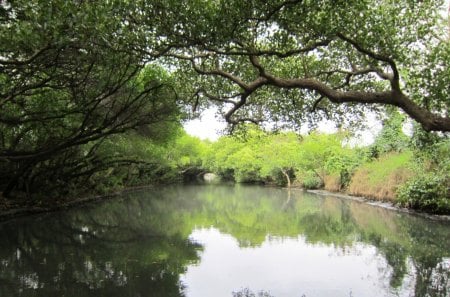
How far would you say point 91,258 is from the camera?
10.7 metres

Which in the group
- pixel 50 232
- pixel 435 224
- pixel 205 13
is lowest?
pixel 50 232

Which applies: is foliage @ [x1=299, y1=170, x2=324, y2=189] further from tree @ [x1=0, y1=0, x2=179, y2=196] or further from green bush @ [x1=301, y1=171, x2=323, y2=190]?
tree @ [x1=0, y1=0, x2=179, y2=196]

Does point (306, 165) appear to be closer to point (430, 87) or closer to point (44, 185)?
point (44, 185)

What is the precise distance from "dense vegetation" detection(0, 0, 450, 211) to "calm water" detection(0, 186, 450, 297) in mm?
2755

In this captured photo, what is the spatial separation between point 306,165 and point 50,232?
27403 mm

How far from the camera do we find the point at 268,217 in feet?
62.5

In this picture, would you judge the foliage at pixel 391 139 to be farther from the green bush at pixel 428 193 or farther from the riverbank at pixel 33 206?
the riverbank at pixel 33 206

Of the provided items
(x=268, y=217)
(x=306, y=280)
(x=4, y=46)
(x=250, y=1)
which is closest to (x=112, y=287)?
(x=306, y=280)

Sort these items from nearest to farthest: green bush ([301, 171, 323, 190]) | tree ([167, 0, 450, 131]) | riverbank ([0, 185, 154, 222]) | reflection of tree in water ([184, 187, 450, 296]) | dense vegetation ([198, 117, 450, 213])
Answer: tree ([167, 0, 450, 131]) → reflection of tree in water ([184, 187, 450, 296]) → riverbank ([0, 185, 154, 222]) → dense vegetation ([198, 117, 450, 213]) → green bush ([301, 171, 323, 190])

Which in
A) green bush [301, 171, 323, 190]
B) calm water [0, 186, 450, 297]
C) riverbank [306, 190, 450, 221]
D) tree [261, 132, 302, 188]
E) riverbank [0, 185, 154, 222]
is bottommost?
riverbank [0, 185, 154, 222]

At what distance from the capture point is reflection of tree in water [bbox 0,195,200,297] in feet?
26.5

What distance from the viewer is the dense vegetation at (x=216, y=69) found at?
7555 mm

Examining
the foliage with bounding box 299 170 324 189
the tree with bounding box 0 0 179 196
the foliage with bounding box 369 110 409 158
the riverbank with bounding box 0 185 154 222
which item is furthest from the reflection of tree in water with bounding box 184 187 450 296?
the foliage with bounding box 299 170 324 189

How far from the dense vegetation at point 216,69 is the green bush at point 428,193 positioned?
6 centimetres
